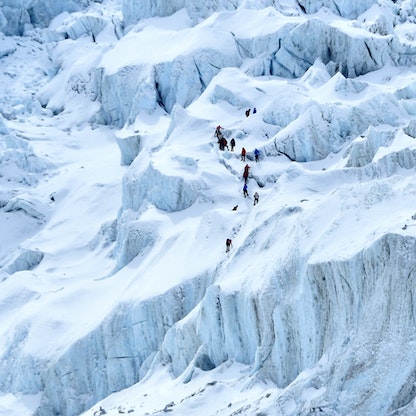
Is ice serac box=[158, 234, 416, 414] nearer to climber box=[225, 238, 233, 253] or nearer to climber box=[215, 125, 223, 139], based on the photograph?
climber box=[225, 238, 233, 253]

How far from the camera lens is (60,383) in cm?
3828

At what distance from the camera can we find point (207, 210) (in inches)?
1633

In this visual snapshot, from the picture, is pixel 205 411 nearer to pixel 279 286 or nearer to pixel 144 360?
pixel 279 286

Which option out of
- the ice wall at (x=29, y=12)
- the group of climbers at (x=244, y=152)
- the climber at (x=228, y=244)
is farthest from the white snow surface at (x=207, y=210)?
the climber at (x=228, y=244)

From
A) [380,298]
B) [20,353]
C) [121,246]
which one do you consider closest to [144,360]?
[20,353]

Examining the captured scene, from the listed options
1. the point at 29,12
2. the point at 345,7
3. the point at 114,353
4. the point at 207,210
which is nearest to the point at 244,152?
the point at 207,210

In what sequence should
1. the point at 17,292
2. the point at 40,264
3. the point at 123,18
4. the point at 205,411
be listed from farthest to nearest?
the point at 123,18, the point at 40,264, the point at 17,292, the point at 205,411

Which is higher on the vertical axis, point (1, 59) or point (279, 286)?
point (279, 286)

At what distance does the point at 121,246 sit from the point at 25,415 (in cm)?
1121

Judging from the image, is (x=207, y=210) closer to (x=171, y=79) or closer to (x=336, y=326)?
(x=336, y=326)

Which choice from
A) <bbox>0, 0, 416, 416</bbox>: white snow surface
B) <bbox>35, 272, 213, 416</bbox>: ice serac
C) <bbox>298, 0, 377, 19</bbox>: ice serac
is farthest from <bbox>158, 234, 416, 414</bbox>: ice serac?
<bbox>298, 0, 377, 19</bbox>: ice serac

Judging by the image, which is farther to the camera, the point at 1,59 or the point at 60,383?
the point at 1,59

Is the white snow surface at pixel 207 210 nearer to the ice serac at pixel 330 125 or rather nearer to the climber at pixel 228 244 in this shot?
the ice serac at pixel 330 125

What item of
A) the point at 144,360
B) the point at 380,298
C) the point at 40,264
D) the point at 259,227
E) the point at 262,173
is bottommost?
the point at 40,264
